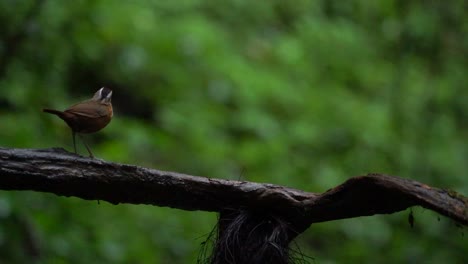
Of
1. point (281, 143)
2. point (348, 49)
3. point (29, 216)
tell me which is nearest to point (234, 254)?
point (29, 216)

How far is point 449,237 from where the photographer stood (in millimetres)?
5883

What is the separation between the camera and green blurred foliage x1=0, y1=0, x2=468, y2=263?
5109mm

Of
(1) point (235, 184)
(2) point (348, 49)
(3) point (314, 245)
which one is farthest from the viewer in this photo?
(2) point (348, 49)

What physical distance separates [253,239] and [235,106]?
584 centimetres

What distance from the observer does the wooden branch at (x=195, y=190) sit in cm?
217

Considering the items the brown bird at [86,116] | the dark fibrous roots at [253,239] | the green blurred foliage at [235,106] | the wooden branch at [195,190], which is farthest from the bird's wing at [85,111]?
the green blurred foliage at [235,106]

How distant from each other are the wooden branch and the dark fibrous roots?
0.03 m

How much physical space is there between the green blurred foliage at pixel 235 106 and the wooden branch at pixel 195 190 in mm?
2027

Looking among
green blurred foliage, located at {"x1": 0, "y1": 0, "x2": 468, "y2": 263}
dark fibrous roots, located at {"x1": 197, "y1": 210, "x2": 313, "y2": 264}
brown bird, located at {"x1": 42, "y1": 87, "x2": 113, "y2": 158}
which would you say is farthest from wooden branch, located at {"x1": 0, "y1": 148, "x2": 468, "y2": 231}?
green blurred foliage, located at {"x1": 0, "y1": 0, "x2": 468, "y2": 263}

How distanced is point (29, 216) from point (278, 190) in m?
2.70

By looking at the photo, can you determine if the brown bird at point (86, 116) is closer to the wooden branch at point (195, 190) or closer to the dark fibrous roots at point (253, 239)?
the wooden branch at point (195, 190)

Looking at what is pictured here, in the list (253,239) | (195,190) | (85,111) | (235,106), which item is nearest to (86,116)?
(85,111)

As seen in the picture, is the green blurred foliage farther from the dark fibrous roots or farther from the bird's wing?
the dark fibrous roots

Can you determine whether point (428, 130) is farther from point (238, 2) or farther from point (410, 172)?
point (238, 2)
